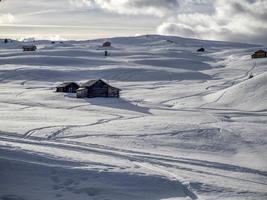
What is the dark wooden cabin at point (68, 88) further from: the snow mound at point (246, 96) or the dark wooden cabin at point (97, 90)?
the snow mound at point (246, 96)

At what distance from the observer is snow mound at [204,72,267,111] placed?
49.3 m

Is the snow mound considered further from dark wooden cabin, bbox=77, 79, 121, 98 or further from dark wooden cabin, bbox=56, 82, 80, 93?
dark wooden cabin, bbox=56, 82, 80, 93

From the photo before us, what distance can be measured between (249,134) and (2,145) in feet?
53.1

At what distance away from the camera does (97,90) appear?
59.1 m

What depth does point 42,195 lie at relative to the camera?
63.4 feet

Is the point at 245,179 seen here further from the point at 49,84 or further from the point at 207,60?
the point at 207,60

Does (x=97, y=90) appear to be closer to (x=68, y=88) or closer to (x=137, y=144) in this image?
(x=68, y=88)

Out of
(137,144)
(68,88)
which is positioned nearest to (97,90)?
(68,88)

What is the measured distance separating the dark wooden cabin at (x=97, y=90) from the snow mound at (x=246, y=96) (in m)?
11.1

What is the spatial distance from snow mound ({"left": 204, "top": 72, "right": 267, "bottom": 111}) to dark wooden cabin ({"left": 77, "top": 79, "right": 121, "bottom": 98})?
1113cm

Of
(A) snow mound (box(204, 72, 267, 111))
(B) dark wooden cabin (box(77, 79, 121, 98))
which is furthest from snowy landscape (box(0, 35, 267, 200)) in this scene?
(B) dark wooden cabin (box(77, 79, 121, 98))

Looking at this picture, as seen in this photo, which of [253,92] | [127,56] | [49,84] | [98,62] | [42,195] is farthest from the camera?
[127,56]

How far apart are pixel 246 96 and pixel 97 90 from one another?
17669mm

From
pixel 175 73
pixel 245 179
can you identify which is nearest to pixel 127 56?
pixel 175 73
